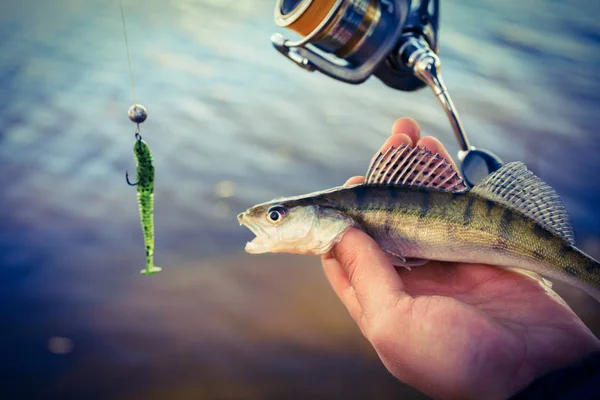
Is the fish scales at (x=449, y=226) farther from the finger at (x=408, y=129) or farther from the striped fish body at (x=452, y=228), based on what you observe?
the finger at (x=408, y=129)

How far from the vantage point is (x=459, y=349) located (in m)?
2.40

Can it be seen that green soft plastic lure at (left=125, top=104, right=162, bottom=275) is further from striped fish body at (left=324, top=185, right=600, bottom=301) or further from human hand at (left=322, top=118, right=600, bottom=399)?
human hand at (left=322, top=118, right=600, bottom=399)

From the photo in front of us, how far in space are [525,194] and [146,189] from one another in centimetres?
244

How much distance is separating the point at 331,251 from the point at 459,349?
984mm

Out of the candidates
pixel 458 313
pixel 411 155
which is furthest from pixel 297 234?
pixel 458 313

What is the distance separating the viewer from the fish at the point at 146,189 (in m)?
3.30

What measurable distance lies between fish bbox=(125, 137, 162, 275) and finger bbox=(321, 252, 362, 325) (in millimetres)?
1142

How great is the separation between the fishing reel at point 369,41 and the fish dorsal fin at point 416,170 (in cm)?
103

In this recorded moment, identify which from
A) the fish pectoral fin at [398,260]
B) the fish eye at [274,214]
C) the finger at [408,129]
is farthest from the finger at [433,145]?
the fish eye at [274,214]

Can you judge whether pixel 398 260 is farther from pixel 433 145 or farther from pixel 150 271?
pixel 150 271

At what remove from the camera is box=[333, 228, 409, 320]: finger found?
2.62 meters

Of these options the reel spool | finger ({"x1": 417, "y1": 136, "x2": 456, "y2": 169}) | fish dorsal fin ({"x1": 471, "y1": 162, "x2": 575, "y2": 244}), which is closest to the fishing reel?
the reel spool

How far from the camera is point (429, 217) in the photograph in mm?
3064

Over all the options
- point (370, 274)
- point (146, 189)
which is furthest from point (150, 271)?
point (370, 274)
